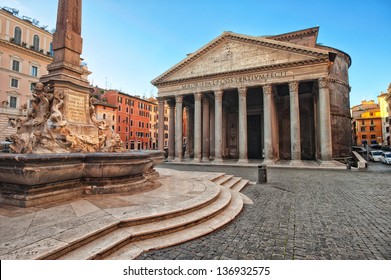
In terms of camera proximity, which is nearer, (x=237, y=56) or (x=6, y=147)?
(x=6, y=147)

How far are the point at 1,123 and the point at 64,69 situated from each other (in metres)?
26.9

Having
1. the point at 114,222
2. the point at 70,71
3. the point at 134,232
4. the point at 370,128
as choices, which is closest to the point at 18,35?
the point at 70,71

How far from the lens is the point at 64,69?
625cm

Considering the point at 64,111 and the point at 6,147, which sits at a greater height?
the point at 64,111

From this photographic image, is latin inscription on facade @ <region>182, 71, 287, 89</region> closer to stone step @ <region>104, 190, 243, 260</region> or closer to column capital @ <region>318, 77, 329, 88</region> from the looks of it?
column capital @ <region>318, 77, 329, 88</region>

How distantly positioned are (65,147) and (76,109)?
1.42 m

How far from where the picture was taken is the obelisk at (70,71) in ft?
19.9

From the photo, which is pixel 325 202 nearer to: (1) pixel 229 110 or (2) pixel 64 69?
(2) pixel 64 69

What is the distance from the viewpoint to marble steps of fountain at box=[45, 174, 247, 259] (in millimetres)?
2627

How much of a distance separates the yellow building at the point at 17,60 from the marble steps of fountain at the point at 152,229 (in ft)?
95.1

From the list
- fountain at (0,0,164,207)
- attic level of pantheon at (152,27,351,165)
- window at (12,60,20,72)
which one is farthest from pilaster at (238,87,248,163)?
window at (12,60,20,72)

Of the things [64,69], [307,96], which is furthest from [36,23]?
[307,96]

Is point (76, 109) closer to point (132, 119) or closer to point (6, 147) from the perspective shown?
point (6, 147)

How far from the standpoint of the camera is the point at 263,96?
21578 millimetres
